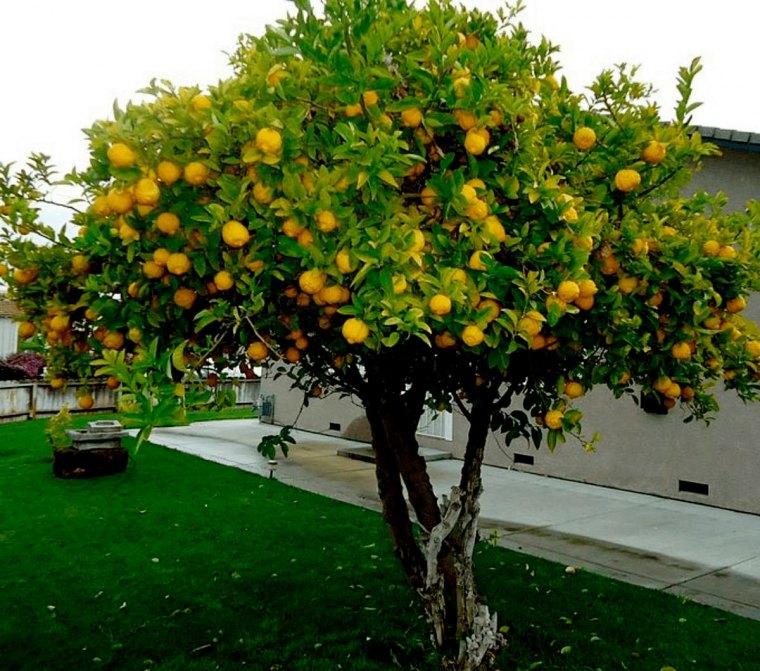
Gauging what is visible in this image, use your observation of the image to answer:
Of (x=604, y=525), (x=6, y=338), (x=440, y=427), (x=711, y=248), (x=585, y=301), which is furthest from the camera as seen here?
(x=6, y=338)

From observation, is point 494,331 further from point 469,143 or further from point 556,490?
point 556,490

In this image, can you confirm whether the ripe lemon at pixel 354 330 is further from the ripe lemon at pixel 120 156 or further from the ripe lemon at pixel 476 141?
the ripe lemon at pixel 120 156

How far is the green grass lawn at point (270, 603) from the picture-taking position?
4492mm

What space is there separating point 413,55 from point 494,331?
0.99 m

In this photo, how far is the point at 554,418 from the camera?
123 inches

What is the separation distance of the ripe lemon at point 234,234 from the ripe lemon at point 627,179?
1.53 meters

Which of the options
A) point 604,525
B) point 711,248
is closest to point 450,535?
point 711,248

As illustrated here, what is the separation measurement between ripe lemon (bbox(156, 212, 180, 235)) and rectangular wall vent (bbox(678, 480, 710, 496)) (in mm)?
8841

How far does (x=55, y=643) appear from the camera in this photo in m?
4.79

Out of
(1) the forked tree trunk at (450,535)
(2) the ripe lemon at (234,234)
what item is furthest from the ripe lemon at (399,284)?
(1) the forked tree trunk at (450,535)

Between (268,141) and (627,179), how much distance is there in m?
1.48

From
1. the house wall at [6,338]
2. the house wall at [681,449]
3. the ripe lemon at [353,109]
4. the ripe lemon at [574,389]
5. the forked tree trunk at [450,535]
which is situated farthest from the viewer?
the house wall at [6,338]

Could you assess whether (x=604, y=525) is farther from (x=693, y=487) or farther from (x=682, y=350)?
(x=682, y=350)

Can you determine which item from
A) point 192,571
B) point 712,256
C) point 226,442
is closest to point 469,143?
point 712,256
